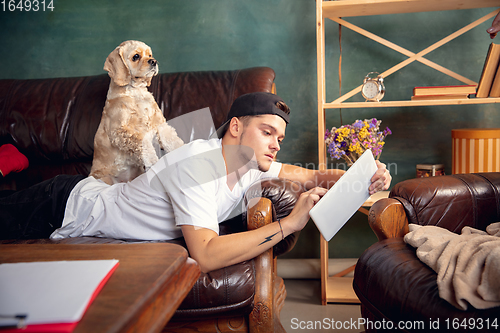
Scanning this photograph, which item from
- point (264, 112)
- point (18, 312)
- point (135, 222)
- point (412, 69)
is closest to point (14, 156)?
point (135, 222)

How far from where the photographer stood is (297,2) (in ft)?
8.28

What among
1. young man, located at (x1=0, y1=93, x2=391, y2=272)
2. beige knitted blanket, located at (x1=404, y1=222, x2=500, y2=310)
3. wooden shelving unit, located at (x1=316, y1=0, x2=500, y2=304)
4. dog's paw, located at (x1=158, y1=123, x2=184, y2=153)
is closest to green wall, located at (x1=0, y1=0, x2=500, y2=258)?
wooden shelving unit, located at (x1=316, y1=0, x2=500, y2=304)

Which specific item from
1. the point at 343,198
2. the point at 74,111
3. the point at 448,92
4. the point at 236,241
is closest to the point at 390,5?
the point at 448,92

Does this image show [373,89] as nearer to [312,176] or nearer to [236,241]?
[312,176]

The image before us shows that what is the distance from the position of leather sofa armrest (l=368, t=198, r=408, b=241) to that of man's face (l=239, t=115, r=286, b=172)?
17.9 inches

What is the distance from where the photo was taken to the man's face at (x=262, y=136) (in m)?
1.39

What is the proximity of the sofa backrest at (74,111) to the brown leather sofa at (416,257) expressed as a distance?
45.4 inches

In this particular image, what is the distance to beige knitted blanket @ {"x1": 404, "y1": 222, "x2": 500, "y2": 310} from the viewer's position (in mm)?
828

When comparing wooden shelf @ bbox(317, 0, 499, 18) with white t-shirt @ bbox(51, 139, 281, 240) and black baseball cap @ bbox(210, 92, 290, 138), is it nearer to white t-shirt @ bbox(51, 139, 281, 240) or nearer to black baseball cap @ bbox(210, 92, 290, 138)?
black baseball cap @ bbox(210, 92, 290, 138)

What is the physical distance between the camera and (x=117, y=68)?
76.2 inches

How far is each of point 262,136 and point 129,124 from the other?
93 cm

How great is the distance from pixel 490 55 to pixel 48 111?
2708 millimetres

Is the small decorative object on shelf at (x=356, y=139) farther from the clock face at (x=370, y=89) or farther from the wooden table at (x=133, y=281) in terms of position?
the wooden table at (x=133, y=281)

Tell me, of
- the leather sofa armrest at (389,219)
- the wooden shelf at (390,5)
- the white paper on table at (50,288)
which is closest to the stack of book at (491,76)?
the wooden shelf at (390,5)
